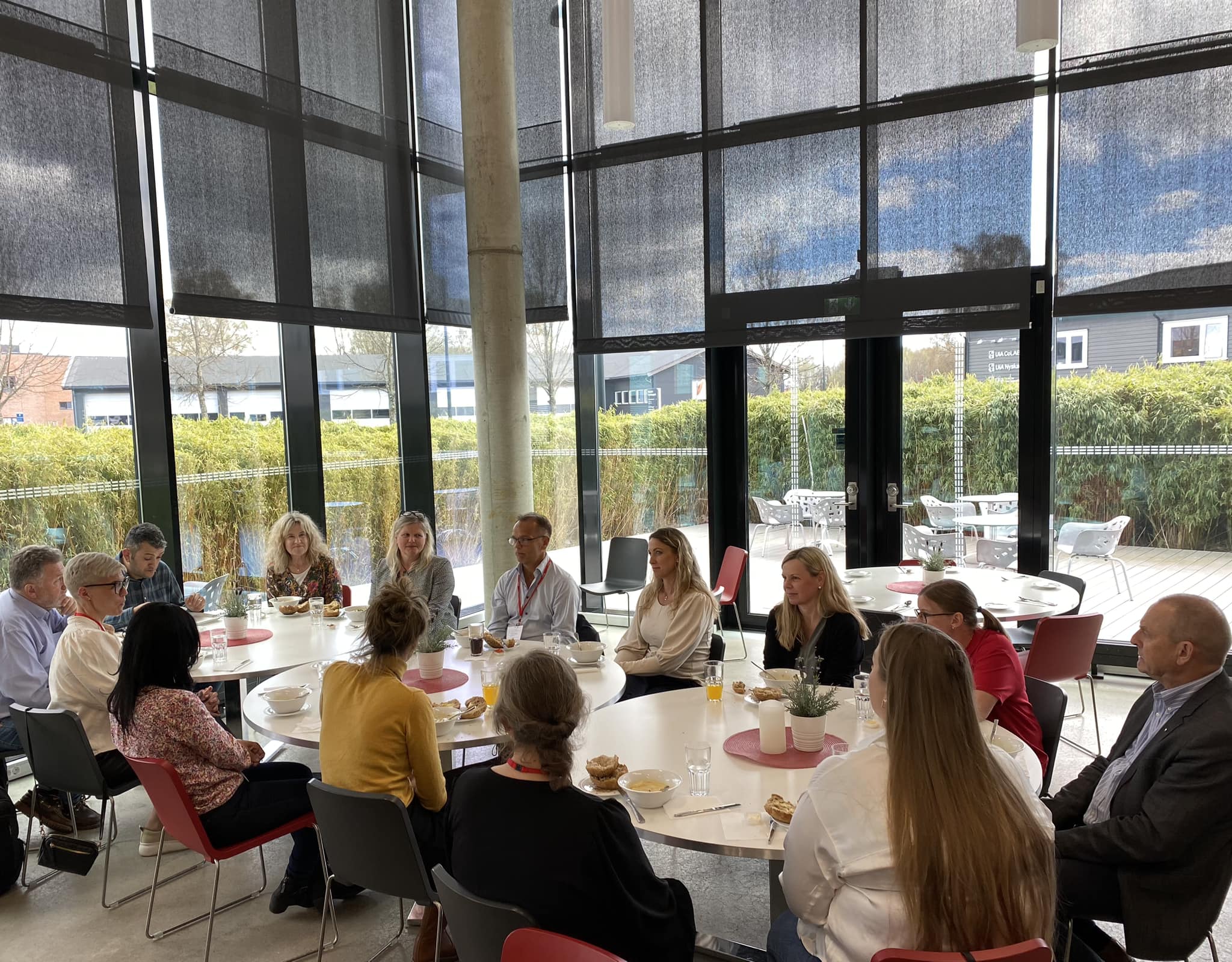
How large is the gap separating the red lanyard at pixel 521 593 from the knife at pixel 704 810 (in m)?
2.42

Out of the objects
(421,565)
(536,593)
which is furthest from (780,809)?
(421,565)

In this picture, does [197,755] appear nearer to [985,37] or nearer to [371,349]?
[371,349]

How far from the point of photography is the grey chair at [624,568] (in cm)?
677

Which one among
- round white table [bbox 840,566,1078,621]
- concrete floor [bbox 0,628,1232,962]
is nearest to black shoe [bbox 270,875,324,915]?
concrete floor [bbox 0,628,1232,962]

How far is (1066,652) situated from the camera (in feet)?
14.2

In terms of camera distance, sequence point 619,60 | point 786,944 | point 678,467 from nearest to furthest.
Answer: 1. point 786,944
2. point 619,60
3. point 678,467

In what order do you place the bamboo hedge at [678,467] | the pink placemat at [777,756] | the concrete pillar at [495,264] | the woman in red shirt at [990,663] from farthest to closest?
1. the concrete pillar at [495,264]
2. the bamboo hedge at [678,467]
3. the woman in red shirt at [990,663]
4. the pink placemat at [777,756]

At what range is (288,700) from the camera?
330cm

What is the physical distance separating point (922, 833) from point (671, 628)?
2477 mm

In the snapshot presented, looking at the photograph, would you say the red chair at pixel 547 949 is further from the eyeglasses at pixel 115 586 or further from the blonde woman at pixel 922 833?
the eyeglasses at pixel 115 586

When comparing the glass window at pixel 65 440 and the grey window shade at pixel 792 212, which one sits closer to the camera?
the glass window at pixel 65 440

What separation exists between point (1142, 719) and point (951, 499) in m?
4.01

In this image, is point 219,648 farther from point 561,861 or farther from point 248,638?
point 561,861

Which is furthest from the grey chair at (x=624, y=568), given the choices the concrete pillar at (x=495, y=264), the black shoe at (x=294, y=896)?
the black shoe at (x=294, y=896)
